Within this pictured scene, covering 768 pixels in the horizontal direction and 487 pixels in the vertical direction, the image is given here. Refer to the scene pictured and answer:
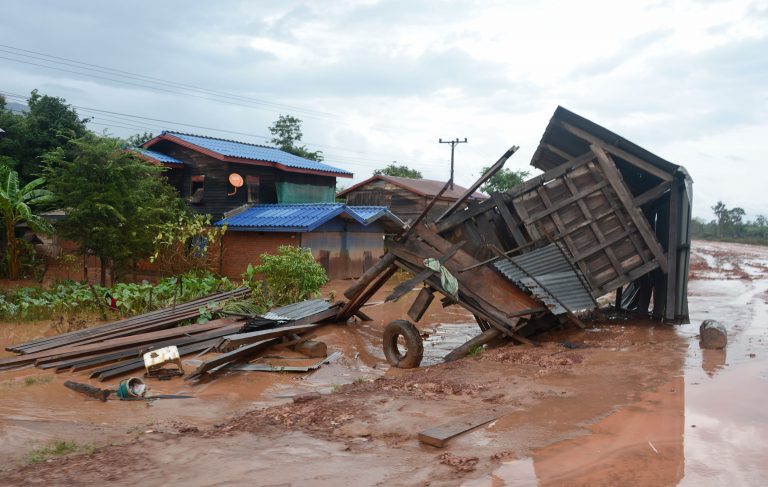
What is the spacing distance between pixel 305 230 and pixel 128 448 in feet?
51.2

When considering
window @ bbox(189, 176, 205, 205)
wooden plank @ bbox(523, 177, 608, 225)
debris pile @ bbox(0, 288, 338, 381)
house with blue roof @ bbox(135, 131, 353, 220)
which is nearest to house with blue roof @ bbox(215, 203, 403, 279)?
house with blue roof @ bbox(135, 131, 353, 220)

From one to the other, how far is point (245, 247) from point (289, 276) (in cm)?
965

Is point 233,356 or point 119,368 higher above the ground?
point 233,356

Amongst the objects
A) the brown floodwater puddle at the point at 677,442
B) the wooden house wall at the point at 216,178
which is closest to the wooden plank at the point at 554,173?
the brown floodwater puddle at the point at 677,442

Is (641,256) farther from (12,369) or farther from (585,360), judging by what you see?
(12,369)

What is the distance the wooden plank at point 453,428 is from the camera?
5.61 metres

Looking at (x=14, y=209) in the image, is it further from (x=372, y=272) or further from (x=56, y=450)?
(x=56, y=450)

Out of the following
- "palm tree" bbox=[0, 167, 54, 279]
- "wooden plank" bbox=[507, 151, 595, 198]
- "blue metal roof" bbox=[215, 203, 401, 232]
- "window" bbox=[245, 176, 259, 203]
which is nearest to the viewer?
"wooden plank" bbox=[507, 151, 595, 198]

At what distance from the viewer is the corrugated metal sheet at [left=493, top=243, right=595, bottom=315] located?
9.88 metres

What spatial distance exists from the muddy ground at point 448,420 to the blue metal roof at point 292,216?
11521 millimetres

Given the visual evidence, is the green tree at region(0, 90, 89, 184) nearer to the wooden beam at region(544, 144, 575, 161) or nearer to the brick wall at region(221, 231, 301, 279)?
the brick wall at region(221, 231, 301, 279)

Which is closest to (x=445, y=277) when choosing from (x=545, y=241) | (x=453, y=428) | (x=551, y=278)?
(x=551, y=278)

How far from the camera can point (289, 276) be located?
14133 millimetres

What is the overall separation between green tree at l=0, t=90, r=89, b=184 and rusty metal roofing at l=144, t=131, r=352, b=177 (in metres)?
3.50
